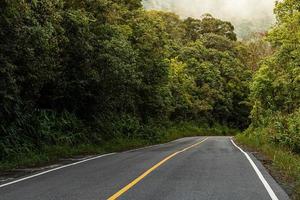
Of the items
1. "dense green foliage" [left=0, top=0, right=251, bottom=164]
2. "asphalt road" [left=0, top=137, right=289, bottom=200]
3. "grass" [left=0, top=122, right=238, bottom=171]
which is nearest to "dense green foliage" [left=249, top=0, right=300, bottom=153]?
"grass" [left=0, top=122, right=238, bottom=171]

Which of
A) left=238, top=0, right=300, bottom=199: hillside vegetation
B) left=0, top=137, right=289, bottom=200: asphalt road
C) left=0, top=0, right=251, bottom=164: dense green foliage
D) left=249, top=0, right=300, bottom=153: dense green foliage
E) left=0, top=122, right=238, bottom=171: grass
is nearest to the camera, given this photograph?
left=0, top=137, right=289, bottom=200: asphalt road

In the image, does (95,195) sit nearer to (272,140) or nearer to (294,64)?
(272,140)

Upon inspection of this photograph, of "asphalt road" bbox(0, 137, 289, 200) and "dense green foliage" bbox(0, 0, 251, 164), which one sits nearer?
"asphalt road" bbox(0, 137, 289, 200)

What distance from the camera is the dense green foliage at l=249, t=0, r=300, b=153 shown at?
2612 cm

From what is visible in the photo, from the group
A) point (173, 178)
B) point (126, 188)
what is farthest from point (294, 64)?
point (126, 188)

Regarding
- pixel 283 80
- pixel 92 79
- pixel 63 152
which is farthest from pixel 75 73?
pixel 283 80

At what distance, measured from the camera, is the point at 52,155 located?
61.7 feet

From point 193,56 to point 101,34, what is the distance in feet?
165

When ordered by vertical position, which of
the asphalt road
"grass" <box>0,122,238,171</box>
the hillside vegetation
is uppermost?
the hillside vegetation

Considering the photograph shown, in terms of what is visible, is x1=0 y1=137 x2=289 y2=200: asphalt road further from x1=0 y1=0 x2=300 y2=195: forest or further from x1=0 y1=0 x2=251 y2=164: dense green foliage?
x1=0 y1=0 x2=251 y2=164: dense green foliage

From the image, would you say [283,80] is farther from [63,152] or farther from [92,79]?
[63,152]

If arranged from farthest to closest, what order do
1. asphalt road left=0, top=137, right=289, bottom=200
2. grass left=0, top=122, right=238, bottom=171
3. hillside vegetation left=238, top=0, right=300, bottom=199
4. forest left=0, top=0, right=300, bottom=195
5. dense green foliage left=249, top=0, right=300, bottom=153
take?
dense green foliage left=249, top=0, right=300, bottom=153 < hillside vegetation left=238, top=0, right=300, bottom=199 < forest left=0, top=0, right=300, bottom=195 < grass left=0, top=122, right=238, bottom=171 < asphalt road left=0, top=137, right=289, bottom=200

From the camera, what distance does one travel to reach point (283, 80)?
30344 millimetres

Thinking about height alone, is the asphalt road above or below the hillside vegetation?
below
